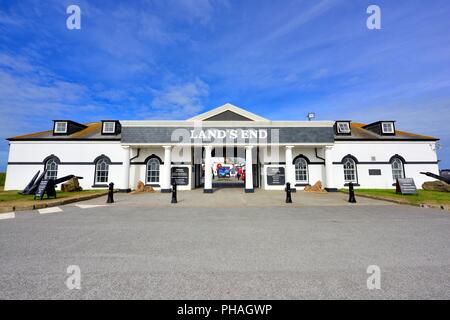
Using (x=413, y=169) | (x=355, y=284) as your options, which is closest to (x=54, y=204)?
(x=355, y=284)

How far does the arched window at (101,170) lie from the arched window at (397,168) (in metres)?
27.2

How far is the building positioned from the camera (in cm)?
1722

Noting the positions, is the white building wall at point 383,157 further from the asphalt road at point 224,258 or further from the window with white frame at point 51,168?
the window with white frame at point 51,168

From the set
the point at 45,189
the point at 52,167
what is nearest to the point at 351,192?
the point at 45,189

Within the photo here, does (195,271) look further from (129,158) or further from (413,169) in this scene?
(413,169)

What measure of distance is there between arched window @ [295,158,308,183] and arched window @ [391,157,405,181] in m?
8.20

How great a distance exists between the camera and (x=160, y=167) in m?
18.4

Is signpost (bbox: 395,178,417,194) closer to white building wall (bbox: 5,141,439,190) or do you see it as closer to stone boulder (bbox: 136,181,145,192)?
white building wall (bbox: 5,141,439,190)

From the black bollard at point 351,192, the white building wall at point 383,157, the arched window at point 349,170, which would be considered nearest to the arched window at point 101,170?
the black bollard at point 351,192

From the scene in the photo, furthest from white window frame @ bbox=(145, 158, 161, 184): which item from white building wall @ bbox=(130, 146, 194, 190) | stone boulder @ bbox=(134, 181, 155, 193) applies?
stone boulder @ bbox=(134, 181, 155, 193)

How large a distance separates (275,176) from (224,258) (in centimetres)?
1527

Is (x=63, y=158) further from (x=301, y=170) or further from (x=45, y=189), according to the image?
(x=301, y=170)

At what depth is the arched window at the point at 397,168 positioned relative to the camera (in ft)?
60.7

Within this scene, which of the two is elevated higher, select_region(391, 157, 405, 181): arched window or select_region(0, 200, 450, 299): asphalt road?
select_region(391, 157, 405, 181): arched window
